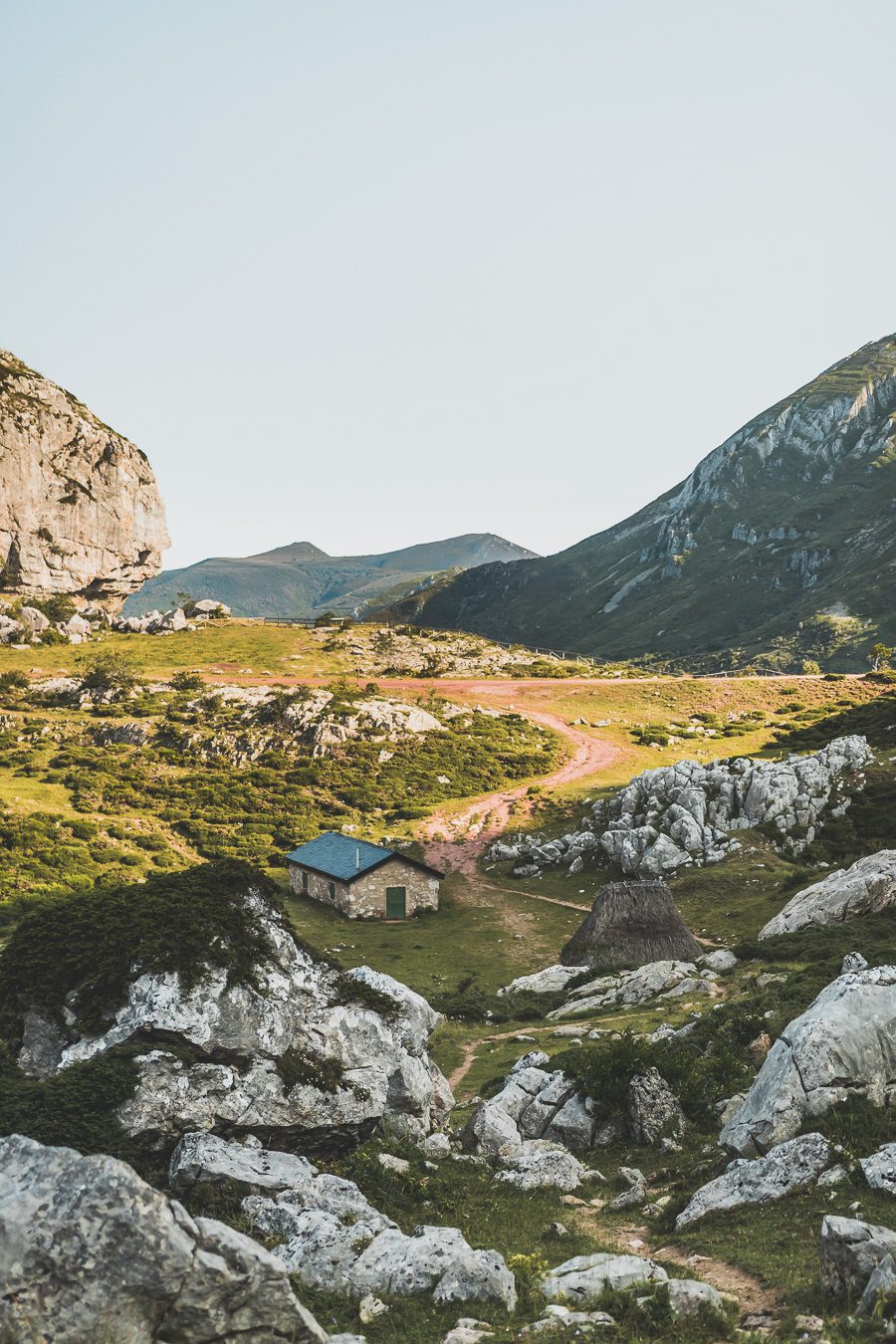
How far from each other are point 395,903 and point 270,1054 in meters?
38.5

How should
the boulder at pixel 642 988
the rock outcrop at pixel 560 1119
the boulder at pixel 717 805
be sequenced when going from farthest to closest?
the boulder at pixel 717 805
the boulder at pixel 642 988
the rock outcrop at pixel 560 1119

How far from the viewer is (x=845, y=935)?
3253 centimetres

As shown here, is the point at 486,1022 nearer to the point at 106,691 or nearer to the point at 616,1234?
the point at 616,1234

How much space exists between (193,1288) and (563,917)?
44.9 metres

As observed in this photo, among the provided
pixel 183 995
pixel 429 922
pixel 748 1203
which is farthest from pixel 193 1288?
pixel 429 922

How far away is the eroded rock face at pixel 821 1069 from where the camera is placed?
16.3 meters

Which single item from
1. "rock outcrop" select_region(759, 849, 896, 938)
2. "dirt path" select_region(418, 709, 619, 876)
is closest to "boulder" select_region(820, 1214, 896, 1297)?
"rock outcrop" select_region(759, 849, 896, 938)

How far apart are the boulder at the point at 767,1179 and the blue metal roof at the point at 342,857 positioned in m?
39.5

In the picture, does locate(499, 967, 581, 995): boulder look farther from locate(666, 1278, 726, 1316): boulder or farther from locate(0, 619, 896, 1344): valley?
locate(666, 1278, 726, 1316): boulder

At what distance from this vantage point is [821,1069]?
1662 centimetres

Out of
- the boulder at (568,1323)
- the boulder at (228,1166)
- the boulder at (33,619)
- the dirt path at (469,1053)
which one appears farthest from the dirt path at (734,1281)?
the boulder at (33,619)

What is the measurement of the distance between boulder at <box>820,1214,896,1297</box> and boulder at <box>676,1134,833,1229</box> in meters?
3.82

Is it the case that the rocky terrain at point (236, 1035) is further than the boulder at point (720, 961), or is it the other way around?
the boulder at point (720, 961)

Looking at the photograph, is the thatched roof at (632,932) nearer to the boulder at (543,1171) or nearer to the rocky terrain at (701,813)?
the rocky terrain at (701,813)
